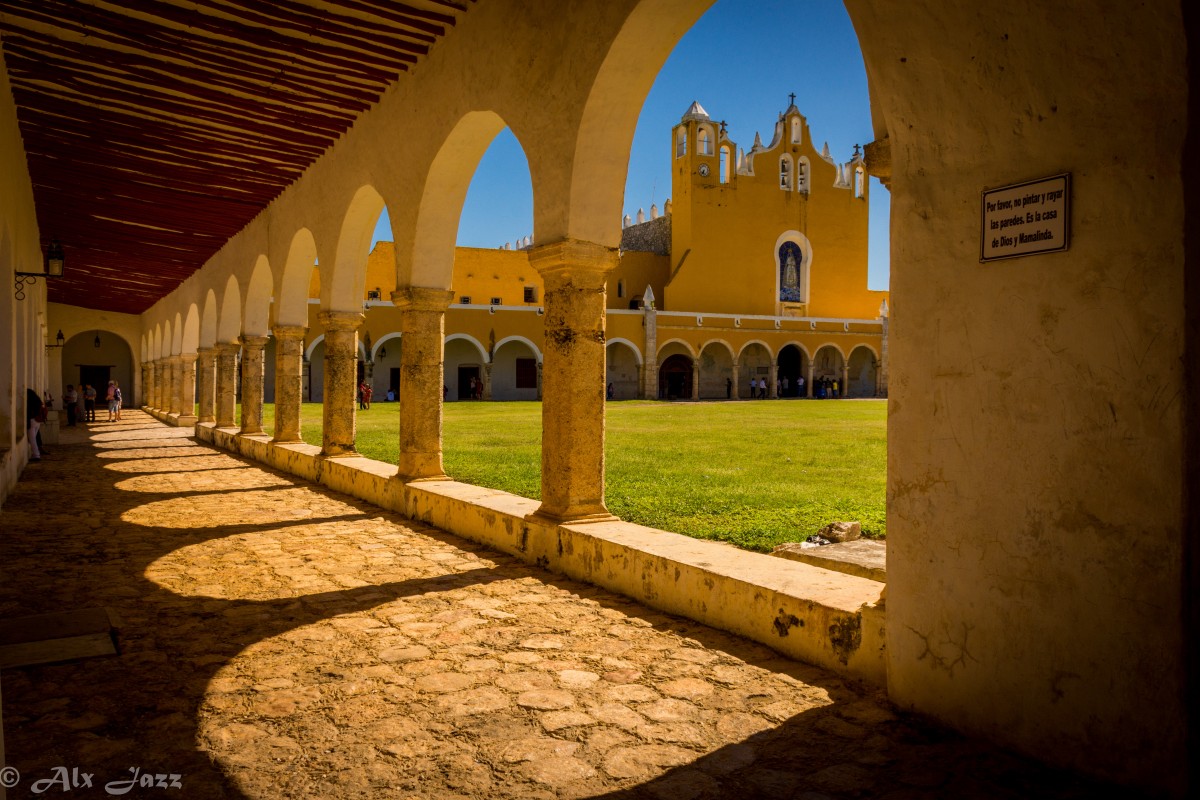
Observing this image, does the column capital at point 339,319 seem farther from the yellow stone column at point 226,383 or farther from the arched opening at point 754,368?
the arched opening at point 754,368

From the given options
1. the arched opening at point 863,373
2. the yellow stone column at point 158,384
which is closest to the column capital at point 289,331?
the yellow stone column at point 158,384

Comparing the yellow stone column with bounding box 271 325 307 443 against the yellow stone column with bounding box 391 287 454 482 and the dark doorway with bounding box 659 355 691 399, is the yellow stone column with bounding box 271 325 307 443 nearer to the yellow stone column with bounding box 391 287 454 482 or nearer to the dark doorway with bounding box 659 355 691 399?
the yellow stone column with bounding box 391 287 454 482

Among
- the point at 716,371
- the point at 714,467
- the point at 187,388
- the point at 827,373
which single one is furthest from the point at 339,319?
the point at 827,373

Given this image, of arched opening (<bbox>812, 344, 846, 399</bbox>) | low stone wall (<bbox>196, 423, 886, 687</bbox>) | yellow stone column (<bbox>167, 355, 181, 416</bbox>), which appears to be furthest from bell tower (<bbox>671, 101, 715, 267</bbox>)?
low stone wall (<bbox>196, 423, 886, 687</bbox>)

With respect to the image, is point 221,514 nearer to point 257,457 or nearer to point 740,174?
point 257,457

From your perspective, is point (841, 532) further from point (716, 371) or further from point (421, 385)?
point (716, 371)

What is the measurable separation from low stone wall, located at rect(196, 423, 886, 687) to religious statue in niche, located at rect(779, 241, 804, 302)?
3829 cm

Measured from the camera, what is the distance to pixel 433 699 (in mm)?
2979

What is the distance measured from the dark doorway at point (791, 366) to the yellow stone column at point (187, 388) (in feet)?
93.3

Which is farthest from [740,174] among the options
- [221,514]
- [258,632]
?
[258,632]

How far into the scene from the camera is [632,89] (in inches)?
189

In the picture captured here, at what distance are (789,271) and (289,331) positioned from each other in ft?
115

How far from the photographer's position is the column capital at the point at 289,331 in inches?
451

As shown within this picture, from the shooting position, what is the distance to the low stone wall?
3199mm
